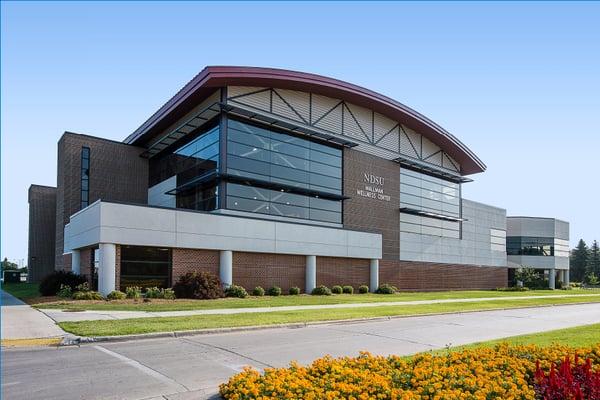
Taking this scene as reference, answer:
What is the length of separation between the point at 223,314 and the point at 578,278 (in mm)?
109993

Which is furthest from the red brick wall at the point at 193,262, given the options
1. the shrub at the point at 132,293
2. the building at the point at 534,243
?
the building at the point at 534,243

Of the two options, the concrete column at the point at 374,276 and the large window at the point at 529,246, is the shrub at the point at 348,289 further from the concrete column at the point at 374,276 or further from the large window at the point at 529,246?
the large window at the point at 529,246

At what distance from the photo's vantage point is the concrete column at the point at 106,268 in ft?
84.1

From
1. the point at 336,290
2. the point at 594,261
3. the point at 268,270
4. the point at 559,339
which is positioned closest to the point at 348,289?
the point at 336,290

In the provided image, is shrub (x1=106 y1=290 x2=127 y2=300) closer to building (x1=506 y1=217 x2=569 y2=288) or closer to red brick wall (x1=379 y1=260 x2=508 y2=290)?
red brick wall (x1=379 y1=260 x2=508 y2=290)

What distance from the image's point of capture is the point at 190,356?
10.8m

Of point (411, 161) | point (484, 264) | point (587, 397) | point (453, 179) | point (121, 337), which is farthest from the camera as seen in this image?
point (484, 264)

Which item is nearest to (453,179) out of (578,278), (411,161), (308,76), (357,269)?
(411,161)

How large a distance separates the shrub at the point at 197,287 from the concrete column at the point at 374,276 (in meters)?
16.3

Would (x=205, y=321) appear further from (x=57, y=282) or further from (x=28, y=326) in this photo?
(x=57, y=282)

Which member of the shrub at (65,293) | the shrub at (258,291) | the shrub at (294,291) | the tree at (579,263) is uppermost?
the shrub at (65,293)

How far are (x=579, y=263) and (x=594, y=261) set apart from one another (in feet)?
9.78

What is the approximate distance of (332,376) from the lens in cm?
743

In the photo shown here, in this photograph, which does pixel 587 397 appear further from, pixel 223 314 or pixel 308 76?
pixel 308 76
